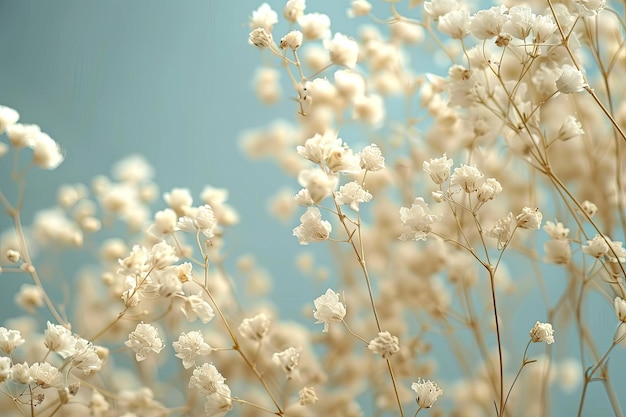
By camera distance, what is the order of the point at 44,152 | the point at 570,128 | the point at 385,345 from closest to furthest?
the point at 385,345, the point at 570,128, the point at 44,152

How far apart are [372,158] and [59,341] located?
261 millimetres

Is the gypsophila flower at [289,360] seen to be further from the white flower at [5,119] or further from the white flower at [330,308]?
the white flower at [5,119]

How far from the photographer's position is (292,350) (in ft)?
1.72

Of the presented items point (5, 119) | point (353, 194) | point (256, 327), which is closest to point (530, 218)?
point (353, 194)

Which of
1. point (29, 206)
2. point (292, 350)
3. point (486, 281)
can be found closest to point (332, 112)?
point (486, 281)

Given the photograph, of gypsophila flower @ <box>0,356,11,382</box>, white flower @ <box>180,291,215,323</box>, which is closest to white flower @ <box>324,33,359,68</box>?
white flower @ <box>180,291,215,323</box>

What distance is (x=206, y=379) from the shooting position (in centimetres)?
49

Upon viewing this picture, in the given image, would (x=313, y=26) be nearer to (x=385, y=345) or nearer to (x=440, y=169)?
(x=440, y=169)

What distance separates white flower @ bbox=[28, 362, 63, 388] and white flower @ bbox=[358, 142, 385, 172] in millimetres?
263

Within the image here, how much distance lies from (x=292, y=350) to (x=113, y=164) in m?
0.63

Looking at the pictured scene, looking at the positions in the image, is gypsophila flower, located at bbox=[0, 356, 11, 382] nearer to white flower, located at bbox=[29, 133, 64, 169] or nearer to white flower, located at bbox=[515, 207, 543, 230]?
white flower, located at bbox=[29, 133, 64, 169]

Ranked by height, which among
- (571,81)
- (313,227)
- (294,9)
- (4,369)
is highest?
(294,9)

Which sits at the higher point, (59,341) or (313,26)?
(313,26)

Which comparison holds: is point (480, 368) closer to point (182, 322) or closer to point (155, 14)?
point (182, 322)
